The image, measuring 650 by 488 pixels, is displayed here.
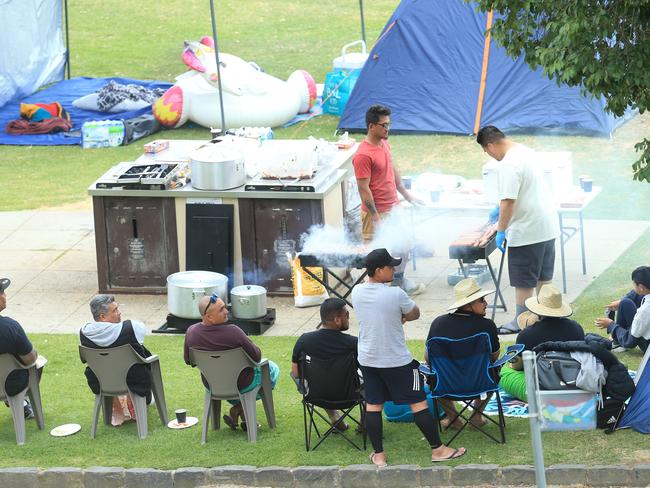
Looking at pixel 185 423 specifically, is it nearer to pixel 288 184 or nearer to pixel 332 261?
pixel 332 261

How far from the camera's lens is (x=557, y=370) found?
8.36 meters

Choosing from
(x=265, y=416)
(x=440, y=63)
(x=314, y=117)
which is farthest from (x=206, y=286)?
(x=314, y=117)

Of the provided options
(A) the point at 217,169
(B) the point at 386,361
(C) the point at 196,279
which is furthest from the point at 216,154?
(B) the point at 386,361

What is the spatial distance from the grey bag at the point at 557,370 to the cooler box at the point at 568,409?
0.15ft

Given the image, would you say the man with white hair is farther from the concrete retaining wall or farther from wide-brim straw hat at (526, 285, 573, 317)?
wide-brim straw hat at (526, 285, 573, 317)

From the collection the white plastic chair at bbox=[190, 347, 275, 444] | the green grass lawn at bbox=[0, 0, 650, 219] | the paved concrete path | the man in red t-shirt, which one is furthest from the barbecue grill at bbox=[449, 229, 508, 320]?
the green grass lawn at bbox=[0, 0, 650, 219]

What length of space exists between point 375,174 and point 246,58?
13962mm

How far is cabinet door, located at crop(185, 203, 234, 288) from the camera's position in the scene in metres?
12.5

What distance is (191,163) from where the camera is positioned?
41.4ft

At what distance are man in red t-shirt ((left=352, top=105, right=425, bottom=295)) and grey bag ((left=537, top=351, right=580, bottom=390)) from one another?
142 inches

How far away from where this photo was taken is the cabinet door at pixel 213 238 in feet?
41.0

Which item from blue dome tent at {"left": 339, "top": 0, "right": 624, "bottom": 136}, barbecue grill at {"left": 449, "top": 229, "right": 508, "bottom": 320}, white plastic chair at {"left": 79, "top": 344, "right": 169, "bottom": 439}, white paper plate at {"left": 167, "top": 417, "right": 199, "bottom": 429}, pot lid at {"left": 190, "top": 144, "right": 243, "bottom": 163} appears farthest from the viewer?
blue dome tent at {"left": 339, "top": 0, "right": 624, "bottom": 136}

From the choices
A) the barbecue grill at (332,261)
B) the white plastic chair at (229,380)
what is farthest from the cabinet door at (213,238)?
the white plastic chair at (229,380)

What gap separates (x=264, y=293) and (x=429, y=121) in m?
7.46
